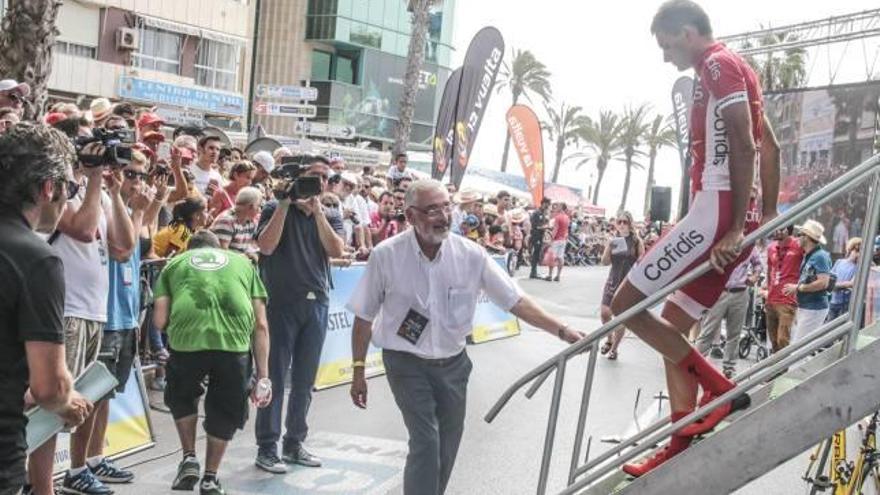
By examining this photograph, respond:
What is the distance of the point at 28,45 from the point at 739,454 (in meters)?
9.47

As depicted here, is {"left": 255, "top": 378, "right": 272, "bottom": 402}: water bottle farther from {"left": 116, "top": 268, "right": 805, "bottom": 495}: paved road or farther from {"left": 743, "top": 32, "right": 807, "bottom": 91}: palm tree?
{"left": 743, "top": 32, "right": 807, "bottom": 91}: palm tree

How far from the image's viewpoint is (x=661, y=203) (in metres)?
27.4

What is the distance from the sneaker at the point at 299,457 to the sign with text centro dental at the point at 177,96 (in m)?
30.2

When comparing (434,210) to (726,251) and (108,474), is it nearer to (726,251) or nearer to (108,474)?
(726,251)

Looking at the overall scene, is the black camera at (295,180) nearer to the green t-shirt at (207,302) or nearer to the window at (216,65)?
the green t-shirt at (207,302)

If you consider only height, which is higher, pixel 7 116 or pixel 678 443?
pixel 7 116

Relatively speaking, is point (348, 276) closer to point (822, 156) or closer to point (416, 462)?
point (416, 462)

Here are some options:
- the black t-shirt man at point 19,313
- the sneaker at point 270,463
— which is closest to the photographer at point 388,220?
the sneaker at point 270,463

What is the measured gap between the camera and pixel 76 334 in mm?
6043

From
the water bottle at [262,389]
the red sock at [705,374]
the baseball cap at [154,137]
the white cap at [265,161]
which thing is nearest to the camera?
the red sock at [705,374]

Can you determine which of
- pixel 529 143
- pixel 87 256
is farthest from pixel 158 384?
pixel 529 143

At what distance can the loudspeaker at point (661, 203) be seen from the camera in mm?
26761

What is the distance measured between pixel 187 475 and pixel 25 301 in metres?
3.66

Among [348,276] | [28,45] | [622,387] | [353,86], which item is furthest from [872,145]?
[353,86]
